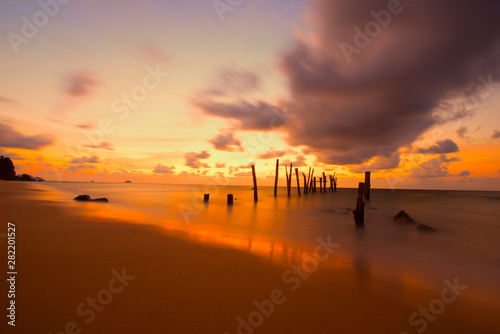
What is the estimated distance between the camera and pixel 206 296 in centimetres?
346

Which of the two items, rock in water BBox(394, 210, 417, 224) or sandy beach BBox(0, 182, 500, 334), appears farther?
rock in water BBox(394, 210, 417, 224)

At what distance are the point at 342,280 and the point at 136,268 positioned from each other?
4115mm

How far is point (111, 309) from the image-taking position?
9.70 feet

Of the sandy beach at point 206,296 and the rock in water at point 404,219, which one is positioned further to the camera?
the rock in water at point 404,219

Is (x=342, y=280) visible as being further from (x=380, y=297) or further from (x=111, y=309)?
(x=111, y=309)

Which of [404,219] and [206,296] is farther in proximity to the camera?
[404,219]

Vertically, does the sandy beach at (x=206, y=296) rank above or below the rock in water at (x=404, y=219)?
above

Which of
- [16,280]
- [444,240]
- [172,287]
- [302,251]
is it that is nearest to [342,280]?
[302,251]

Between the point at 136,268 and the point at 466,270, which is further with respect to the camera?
the point at 466,270

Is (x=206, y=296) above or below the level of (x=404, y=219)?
above

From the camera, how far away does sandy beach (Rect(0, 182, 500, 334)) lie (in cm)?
282

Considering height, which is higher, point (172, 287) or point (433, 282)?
point (172, 287)

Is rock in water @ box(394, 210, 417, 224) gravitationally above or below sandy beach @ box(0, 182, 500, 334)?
below

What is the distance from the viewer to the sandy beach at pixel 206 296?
2.82 meters
